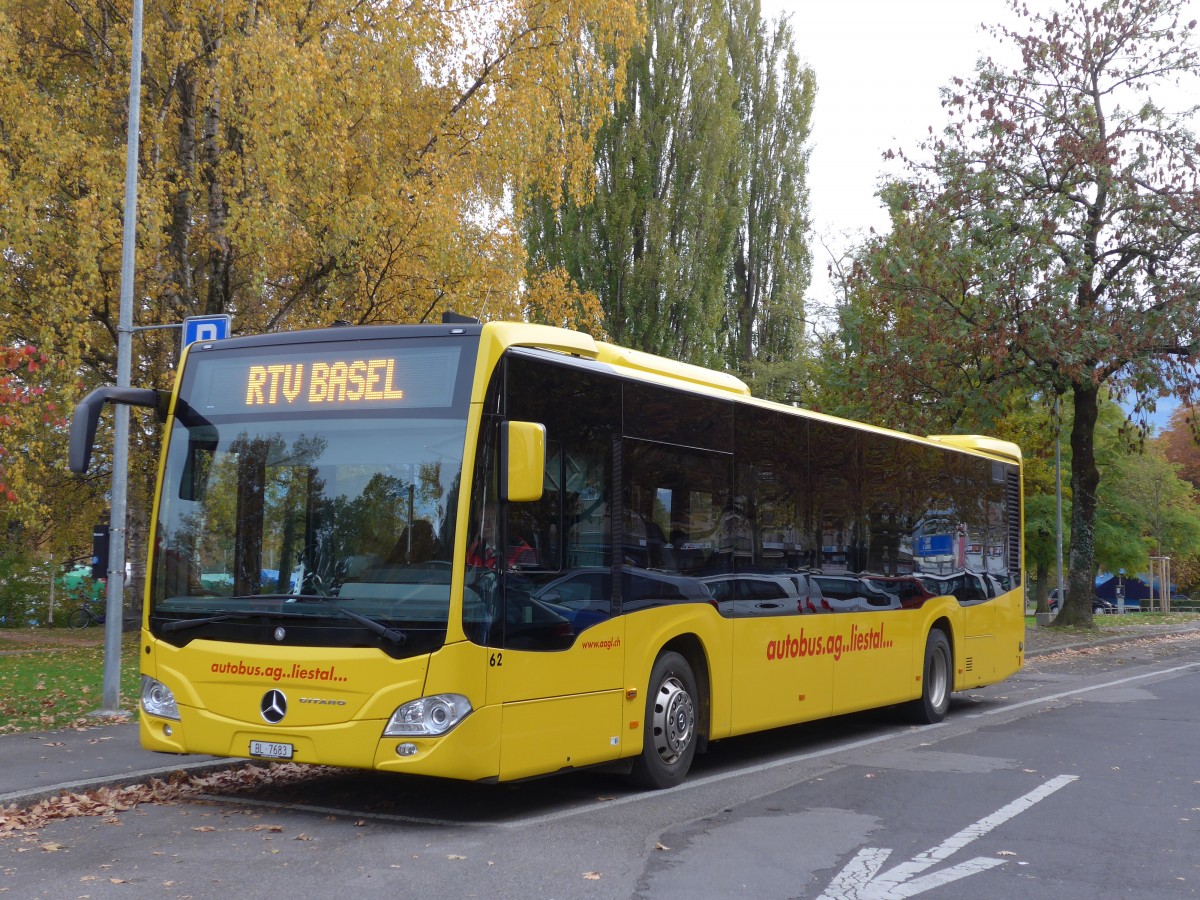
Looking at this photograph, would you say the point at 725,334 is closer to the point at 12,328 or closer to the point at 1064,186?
the point at 1064,186

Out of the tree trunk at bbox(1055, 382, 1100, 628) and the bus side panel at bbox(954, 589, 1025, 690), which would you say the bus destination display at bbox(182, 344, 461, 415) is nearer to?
the bus side panel at bbox(954, 589, 1025, 690)

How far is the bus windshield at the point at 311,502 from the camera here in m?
7.65

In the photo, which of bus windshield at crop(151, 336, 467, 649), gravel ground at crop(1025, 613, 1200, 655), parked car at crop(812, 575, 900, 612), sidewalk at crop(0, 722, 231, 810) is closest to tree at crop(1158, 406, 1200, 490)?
gravel ground at crop(1025, 613, 1200, 655)

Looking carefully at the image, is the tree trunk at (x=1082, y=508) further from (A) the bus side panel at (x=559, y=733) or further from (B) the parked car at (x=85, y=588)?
(B) the parked car at (x=85, y=588)

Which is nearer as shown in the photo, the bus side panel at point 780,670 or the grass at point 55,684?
the bus side panel at point 780,670

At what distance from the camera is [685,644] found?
9727 millimetres

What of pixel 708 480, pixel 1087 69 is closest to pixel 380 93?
pixel 708 480

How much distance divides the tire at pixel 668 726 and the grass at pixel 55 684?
5.80 meters

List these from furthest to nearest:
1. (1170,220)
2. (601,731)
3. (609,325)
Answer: (609,325) < (1170,220) < (601,731)

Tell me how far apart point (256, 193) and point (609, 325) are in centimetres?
1909

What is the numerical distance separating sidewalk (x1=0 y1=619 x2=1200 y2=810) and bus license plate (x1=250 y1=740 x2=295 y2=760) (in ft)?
5.30

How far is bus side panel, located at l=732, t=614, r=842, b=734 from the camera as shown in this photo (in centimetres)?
1035

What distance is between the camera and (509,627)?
7836 mm

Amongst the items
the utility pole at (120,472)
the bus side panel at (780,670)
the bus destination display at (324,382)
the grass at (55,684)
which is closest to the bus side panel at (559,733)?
the bus side panel at (780,670)
